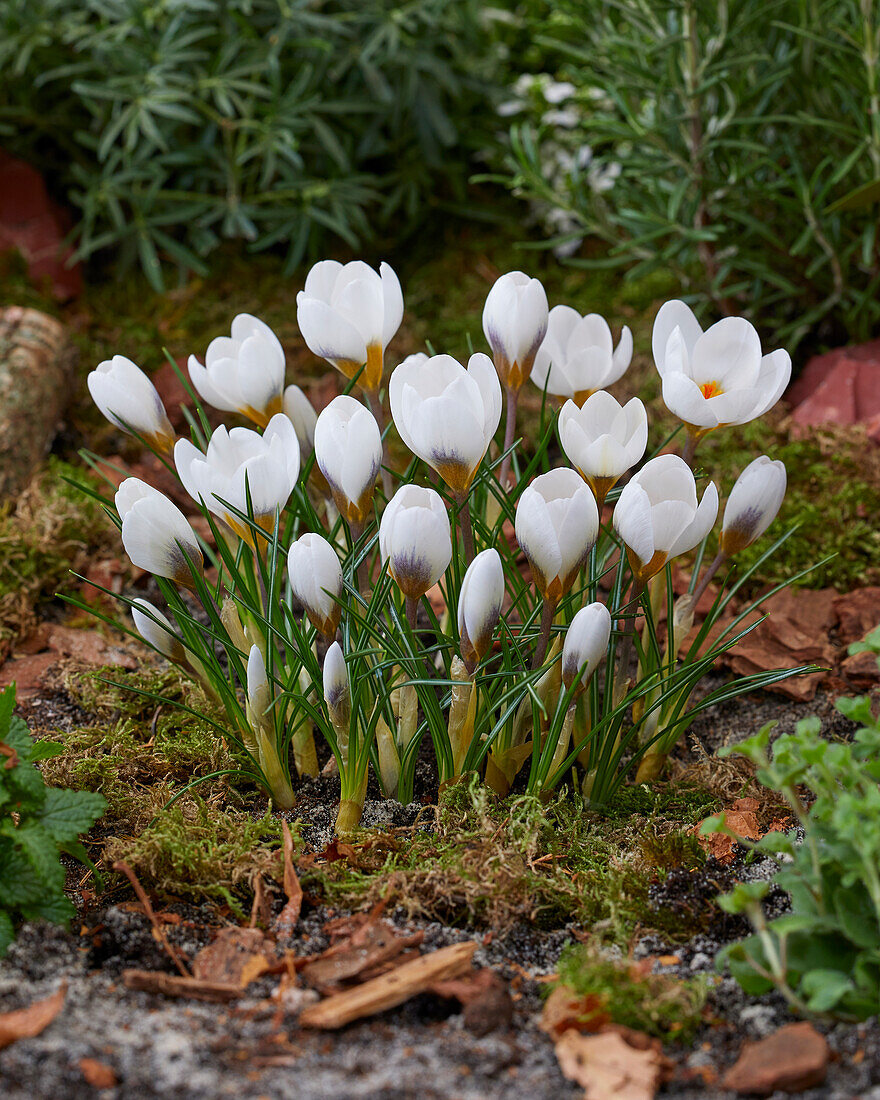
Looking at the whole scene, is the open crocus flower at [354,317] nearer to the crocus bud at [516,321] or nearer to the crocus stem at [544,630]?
the crocus bud at [516,321]

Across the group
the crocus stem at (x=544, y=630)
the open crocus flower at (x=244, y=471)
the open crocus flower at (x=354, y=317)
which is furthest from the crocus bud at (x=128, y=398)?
the crocus stem at (x=544, y=630)

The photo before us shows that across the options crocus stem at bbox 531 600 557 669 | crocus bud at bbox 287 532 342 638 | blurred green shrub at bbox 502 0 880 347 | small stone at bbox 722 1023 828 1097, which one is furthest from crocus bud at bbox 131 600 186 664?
blurred green shrub at bbox 502 0 880 347

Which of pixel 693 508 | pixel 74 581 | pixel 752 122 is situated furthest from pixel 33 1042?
pixel 752 122

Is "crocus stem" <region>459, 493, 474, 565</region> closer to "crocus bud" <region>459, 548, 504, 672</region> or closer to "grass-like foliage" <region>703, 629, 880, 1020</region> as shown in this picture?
"crocus bud" <region>459, 548, 504, 672</region>

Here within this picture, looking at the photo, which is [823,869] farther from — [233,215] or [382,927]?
[233,215]

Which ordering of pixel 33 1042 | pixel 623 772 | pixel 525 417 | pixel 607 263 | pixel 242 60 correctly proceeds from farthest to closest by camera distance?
1. pixel 242 60
2. pixel 525 417
3. pixel 607 263
4. pixel 623 772
5. pixel 33 1042
